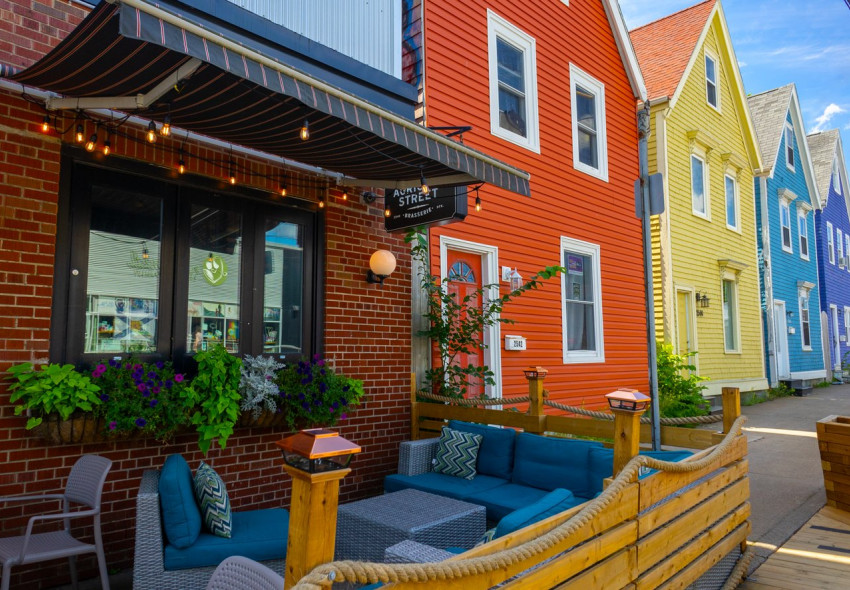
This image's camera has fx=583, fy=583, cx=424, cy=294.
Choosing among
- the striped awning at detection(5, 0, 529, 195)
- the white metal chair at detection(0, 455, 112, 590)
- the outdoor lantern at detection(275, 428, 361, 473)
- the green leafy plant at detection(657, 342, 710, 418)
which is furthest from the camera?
the green leafy plant at detection(657, 342, 710, 418)

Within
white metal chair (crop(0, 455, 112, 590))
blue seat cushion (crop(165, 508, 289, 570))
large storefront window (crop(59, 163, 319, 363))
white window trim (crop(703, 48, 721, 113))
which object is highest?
white window trim (crop(703, 48, 721, 113))

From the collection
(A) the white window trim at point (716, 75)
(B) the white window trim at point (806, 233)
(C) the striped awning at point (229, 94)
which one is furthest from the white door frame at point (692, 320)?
(B) the white window trim at point (806, 233)

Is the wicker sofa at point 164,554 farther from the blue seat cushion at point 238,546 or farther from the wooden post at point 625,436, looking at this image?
the wooden post at point 625,436

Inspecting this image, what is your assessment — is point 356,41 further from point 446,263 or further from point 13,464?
point 13,464

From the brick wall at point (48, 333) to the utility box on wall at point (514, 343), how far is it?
2341mm

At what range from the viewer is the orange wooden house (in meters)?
7.83

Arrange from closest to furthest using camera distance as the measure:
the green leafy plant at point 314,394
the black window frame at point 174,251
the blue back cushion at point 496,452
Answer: the black window frame at point 174,251 < the green leafy plant at point 314,394 < the blue back cushion at point 496,452

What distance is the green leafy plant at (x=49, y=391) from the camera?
12.1 feet

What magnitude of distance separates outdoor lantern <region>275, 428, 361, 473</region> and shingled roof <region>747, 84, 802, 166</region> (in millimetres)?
18931

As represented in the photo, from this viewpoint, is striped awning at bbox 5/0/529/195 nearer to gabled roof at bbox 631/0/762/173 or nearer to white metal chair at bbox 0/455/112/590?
white metal chair at bbox 0/455/112/590

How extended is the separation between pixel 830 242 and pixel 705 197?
13070 mm

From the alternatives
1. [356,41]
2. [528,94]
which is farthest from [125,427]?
[528,94]

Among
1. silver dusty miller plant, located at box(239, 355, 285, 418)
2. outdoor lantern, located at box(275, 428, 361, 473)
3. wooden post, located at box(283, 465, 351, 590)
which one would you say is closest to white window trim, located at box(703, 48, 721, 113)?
silver dusty miller plant, located at box(239, 355, 285, 418)

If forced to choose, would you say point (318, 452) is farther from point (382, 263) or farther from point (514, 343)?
point (514, 343)
